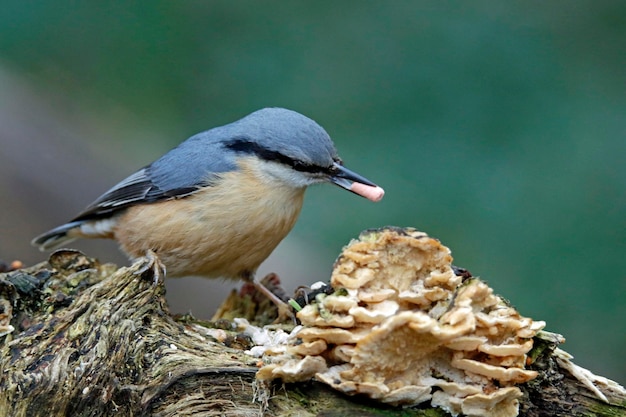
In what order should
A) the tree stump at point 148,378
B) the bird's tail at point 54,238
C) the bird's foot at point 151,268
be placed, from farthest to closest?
the bird's tail at point 54,238 → the bird's foot at point 151,268 → the tree stump at point 148,378

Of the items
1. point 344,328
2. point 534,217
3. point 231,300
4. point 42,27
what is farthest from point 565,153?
point 42,27

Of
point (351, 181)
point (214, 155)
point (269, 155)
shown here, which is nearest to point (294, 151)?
point (269, 155)

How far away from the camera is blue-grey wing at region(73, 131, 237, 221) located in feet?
11.3

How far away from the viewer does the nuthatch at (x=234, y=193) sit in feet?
10.7

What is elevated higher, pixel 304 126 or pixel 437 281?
pixel 304 126

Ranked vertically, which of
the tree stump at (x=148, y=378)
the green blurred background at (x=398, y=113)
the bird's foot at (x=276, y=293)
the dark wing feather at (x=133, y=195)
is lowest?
the tree stump at (x=148, y=378)

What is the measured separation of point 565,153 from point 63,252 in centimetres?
317

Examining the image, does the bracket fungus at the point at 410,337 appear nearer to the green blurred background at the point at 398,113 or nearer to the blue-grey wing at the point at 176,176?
the blue-grey wing at the point at 176,176

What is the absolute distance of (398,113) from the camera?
507cm

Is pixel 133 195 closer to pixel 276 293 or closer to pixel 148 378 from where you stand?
pixel 276 293

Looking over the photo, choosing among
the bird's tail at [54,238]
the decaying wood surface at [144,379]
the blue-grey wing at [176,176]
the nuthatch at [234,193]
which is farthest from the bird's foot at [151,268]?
the bird's tail at [54,238]

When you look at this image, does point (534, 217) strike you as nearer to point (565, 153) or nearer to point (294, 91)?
point (565, 153)

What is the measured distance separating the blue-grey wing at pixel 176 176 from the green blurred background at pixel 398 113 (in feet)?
5.30

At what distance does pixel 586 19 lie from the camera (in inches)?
200
